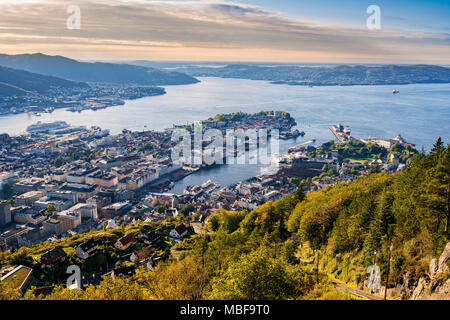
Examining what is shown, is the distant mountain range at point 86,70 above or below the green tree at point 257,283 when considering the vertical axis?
above

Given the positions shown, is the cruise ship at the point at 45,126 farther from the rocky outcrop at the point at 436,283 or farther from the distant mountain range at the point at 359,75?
the distant mountain range at the point at 359,75

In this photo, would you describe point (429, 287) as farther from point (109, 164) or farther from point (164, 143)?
point (164, 143)

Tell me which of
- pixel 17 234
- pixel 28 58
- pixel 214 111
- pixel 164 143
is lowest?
pixel 17 234

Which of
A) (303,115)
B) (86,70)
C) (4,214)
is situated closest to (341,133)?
(303,115)

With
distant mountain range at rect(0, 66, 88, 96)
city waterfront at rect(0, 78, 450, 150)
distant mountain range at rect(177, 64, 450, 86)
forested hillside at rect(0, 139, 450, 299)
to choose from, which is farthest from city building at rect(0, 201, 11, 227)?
distant mountain range at rect(177, 64, 450, 86)

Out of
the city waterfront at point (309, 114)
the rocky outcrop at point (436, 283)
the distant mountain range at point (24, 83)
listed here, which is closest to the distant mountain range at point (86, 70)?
the distant mountain range at point (24, 83)
